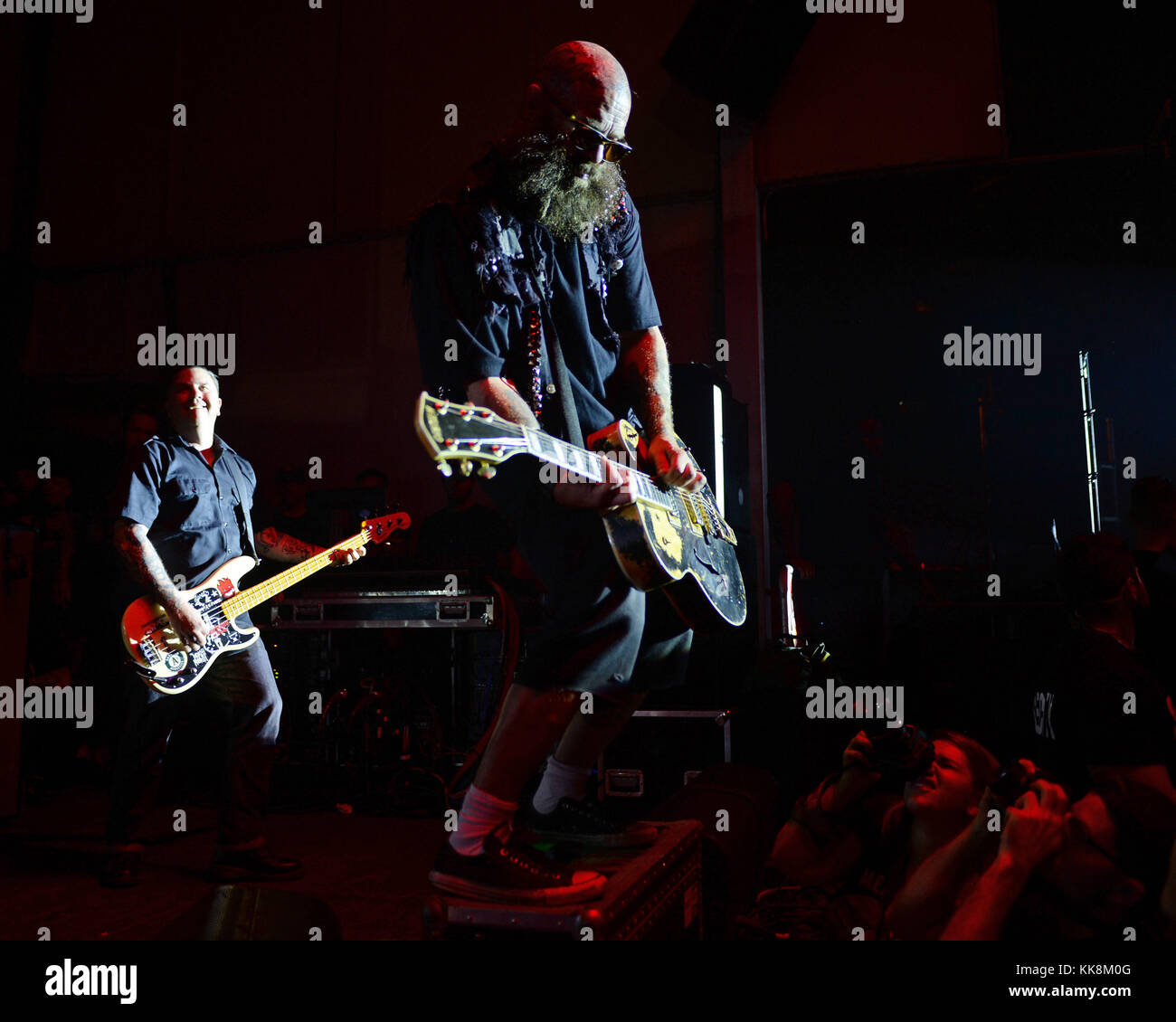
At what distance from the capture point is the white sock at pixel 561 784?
213 cm

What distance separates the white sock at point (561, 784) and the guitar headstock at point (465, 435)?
875 mm

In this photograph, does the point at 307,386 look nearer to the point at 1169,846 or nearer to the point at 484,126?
the point at 484,126

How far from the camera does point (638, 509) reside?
1.81m

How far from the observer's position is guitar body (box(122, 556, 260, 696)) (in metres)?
3.24

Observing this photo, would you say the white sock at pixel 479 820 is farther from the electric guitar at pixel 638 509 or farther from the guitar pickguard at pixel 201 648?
the guitar pickguard at pixel 201 648

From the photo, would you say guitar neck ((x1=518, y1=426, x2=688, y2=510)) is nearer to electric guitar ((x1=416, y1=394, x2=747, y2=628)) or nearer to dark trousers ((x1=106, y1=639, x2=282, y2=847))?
electric guitar ((x1=416, y1=394, x2=747, y2=628))

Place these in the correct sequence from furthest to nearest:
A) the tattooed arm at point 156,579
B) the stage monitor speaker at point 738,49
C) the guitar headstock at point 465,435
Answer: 1. the stage monitor speaker at point 738,49
2. the tattooed arm at point 156,579
3. the guitar headstock at point 465,435

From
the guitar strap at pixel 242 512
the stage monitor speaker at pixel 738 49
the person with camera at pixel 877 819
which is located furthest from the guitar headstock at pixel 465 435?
the stage monitor speaker at pixel 738 49

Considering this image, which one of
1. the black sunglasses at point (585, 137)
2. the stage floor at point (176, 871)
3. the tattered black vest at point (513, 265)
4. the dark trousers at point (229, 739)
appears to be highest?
the black sunglasses at point (585, 137)

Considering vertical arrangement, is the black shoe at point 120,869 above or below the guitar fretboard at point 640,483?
below

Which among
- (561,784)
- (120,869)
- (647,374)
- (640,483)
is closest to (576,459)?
(640,483)

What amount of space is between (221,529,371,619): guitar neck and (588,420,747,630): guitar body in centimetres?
207

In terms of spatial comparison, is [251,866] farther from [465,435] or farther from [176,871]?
[465,435]

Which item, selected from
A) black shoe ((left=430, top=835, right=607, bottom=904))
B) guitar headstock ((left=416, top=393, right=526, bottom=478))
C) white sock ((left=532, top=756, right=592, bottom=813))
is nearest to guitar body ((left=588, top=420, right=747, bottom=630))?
guitar headstock ((left=416, top=393, right=526, bottom=478))
